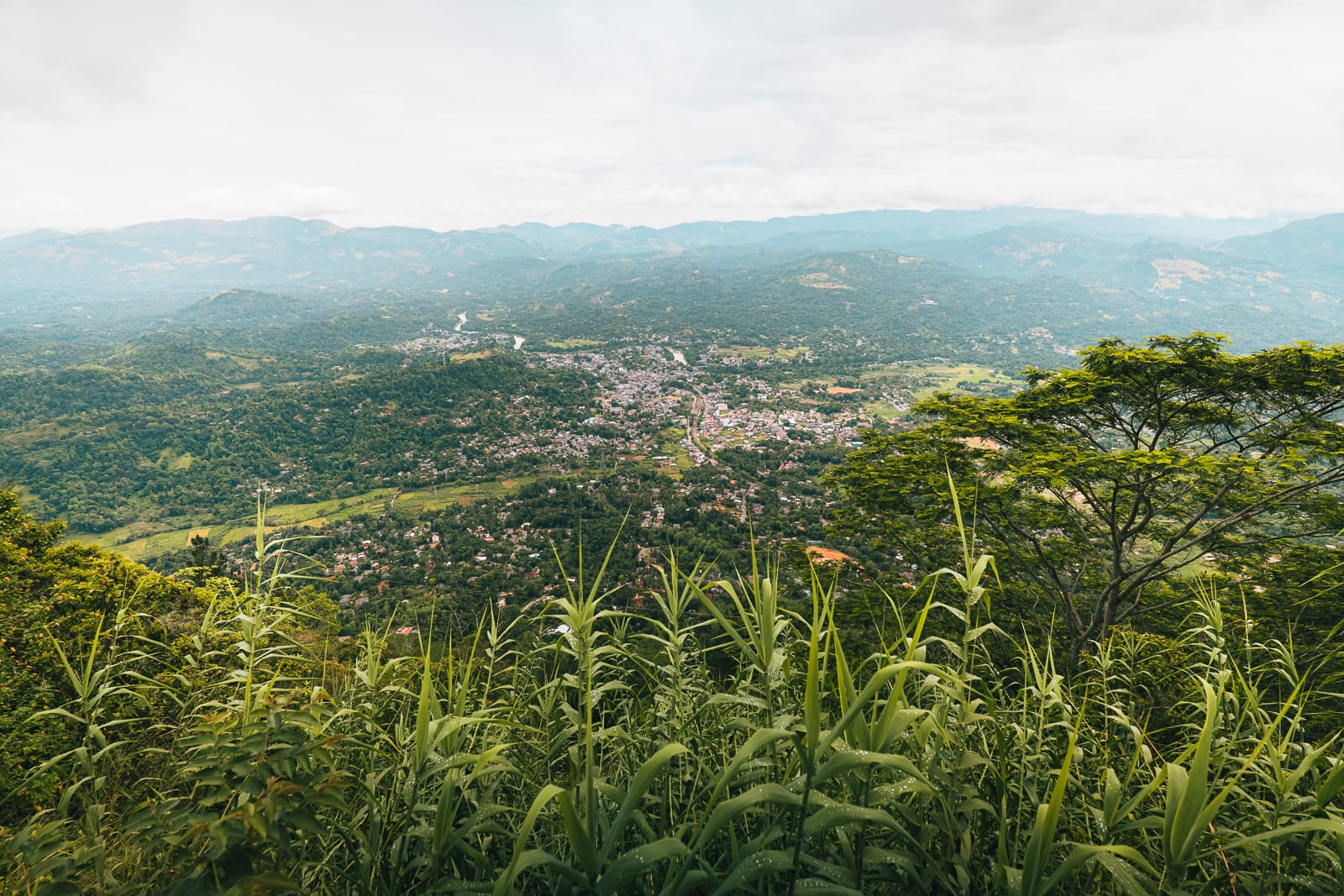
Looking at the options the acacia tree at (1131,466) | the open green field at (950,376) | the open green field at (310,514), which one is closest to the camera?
the acacia tree at (1131,466)

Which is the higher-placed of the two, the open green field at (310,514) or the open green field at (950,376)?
the open green field at (950,376)

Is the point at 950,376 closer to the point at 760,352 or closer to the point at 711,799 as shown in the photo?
the point at 760,352

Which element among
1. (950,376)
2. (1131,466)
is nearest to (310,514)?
(1131,466)

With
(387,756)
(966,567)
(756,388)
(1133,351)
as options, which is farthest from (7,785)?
(756,388)

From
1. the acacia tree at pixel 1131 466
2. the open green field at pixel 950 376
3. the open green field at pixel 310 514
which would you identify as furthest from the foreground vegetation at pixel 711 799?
the open green field at pixel 950 376

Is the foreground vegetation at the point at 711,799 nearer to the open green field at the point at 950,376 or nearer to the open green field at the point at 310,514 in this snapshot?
the open green field at the point at 310,514

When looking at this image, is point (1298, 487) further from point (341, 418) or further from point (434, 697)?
point (341, 418)
